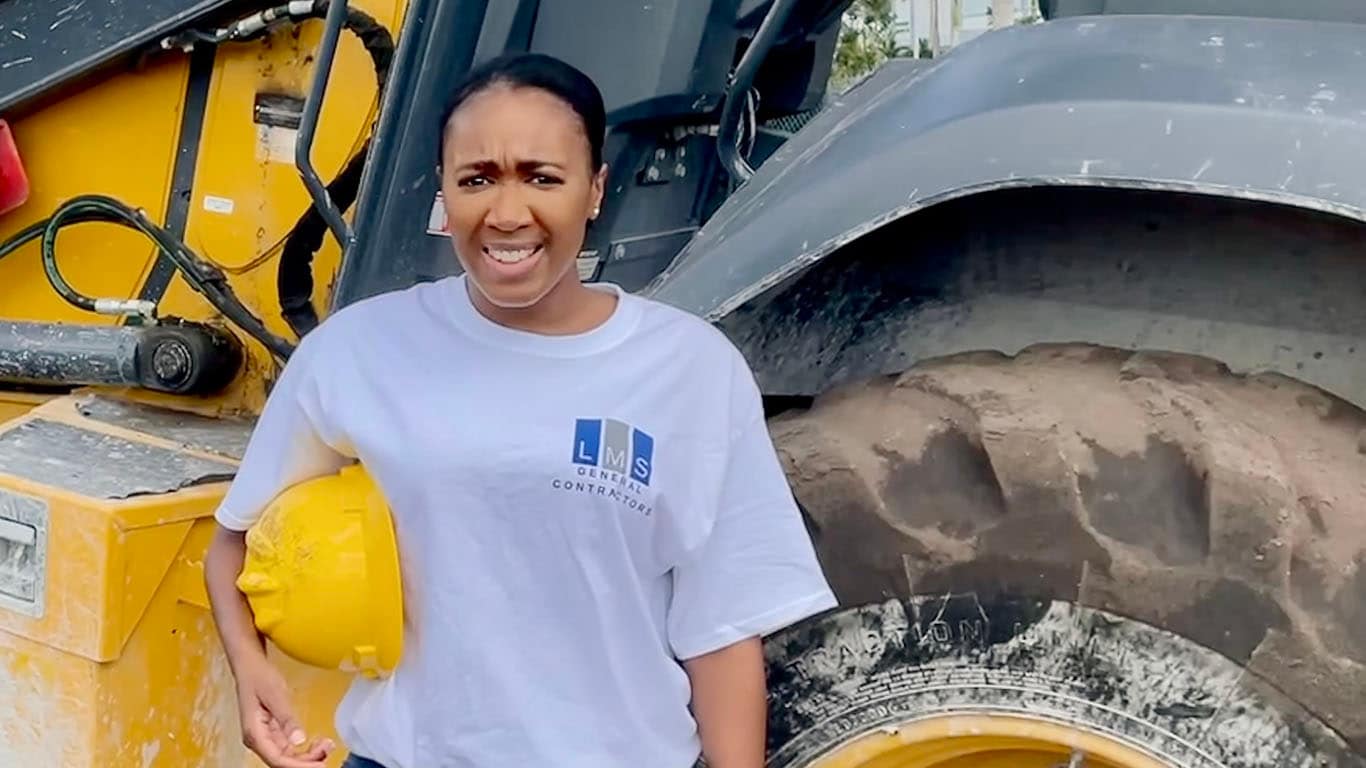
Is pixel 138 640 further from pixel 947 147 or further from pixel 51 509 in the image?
pixel 947 147

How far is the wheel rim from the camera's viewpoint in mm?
1658

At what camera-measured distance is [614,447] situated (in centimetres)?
163

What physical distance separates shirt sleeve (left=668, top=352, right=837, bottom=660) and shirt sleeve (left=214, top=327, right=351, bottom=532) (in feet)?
1.32

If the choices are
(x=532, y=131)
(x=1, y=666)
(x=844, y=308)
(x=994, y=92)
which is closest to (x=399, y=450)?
(x=532, y=131)

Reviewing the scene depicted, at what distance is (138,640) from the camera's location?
2.43 metres

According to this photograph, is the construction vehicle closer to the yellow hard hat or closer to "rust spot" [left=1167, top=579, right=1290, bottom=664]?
"rust spot" [left=1167, top=579, right=1290, bottom=664]

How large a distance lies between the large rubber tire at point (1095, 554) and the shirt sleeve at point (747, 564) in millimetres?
140

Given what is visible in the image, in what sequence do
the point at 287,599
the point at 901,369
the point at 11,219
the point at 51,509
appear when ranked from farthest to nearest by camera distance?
the point at 11,219 → the point at 51,509 → the point at 901,369 → the point at 287,599

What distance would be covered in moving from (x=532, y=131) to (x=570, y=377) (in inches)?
9.6

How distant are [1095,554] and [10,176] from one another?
6.96ft

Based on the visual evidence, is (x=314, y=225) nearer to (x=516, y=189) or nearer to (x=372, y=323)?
(x=372, y=323)

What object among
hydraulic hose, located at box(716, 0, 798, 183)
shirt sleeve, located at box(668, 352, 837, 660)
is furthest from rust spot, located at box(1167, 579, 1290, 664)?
hydraulic hose, located at box(716, 0, 798, 183)

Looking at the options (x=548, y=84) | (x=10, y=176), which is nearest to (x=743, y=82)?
(x=548, y=84)

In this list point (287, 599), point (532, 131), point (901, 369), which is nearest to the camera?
point (532, 131)
